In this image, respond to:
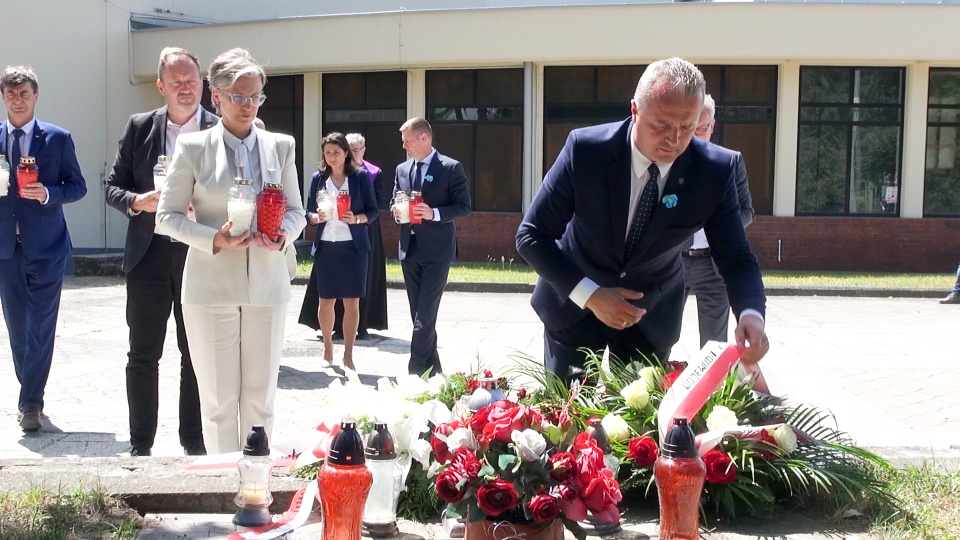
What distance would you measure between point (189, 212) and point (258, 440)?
216 centimetres

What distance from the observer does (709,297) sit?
7.34 m

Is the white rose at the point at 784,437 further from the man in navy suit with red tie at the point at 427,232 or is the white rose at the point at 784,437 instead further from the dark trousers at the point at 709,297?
the man in navy suit with red tie at the point at 427,232

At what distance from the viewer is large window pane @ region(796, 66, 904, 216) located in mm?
21312

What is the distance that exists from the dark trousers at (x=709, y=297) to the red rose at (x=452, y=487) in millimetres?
4663

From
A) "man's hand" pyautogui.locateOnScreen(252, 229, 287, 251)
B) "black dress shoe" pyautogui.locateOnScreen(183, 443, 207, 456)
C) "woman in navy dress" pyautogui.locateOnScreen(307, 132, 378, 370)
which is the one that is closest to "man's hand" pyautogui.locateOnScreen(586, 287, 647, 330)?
"man's hand" pyautogui.locateOnScreen(252, 229, 287, 251)

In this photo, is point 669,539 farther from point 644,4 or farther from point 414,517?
point 644,4

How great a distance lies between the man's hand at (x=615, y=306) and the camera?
397 cm

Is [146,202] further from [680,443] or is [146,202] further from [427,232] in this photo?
[427,232]

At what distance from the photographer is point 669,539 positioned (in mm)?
2979

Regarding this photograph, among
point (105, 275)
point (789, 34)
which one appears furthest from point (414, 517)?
point (789, 34)

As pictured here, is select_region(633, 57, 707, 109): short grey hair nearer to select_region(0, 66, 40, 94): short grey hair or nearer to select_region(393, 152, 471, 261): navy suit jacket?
select_region(0, 66, 40, 94): short grey hair

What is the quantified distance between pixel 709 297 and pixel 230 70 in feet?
12.4

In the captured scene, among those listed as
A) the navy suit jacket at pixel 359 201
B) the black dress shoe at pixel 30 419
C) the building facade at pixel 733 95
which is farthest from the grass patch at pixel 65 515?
the building facade at pixel 733 95

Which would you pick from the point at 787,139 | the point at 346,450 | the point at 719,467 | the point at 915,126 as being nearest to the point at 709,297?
the point at 719,467
